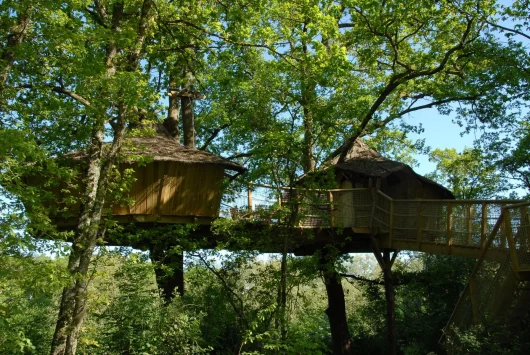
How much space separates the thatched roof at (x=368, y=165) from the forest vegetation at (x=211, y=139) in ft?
4.33

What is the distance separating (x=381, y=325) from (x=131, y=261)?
435 inches

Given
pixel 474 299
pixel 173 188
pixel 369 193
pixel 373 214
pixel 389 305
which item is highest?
pixel 369 193

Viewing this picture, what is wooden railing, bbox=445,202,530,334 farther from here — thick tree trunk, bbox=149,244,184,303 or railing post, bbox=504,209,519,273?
thick tree trunk, bbox=149,244,184,303

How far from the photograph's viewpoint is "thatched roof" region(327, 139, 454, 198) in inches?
632

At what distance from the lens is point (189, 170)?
13.2 meters

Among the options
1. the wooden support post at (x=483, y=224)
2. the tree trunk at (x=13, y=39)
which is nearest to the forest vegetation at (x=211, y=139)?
the tree trunk at (x=13, y=39)

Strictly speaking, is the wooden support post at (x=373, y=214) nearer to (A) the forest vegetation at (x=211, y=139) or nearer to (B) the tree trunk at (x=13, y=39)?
(A) the forest vegetation at (x=211, y=139)

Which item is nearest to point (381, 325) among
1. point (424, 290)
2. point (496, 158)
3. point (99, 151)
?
point (424, 290)

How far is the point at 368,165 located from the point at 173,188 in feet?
21.1

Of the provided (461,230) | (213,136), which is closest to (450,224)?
(461,230)

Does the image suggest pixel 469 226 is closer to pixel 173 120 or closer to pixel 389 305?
pixel 389 305

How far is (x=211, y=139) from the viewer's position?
753 inches

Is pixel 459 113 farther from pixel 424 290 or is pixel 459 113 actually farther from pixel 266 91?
pixel 266 91

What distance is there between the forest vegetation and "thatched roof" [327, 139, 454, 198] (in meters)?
1.32
